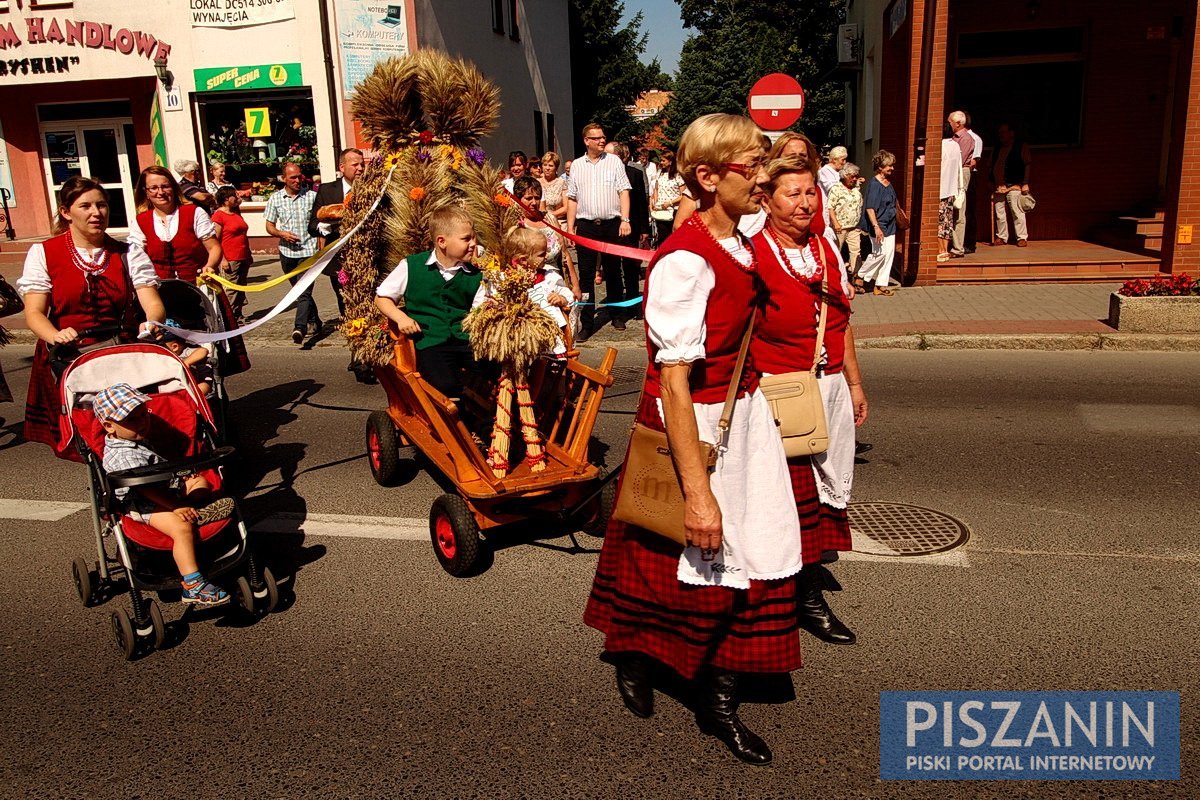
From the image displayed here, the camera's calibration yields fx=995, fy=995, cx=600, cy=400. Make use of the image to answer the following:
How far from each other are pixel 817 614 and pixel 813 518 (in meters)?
0.44

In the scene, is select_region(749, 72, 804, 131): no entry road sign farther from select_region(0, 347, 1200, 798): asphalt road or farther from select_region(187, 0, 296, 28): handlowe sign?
select_region(187, 0, 296, 28): handlowe sign

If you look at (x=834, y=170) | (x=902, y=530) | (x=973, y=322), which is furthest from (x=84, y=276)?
(x=834, y=170)

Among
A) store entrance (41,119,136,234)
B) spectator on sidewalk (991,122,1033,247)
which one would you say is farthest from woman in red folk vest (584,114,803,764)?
store entrance (41,119,136,234)

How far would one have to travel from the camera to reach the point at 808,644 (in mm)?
4066

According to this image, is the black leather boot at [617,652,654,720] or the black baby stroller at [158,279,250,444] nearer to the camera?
the black leather boot at [617,652,654,720]

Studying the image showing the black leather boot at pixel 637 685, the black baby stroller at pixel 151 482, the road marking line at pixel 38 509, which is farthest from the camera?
the road marking line at pixel 38 509

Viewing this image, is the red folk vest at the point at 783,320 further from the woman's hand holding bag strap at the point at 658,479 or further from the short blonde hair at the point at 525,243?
the short blonde hair at the point at 525,243

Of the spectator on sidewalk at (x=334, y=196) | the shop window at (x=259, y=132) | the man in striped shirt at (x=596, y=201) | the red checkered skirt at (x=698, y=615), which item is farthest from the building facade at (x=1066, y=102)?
the red checkered skirt at (x=698, y=615)

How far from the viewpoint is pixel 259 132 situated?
19.0 metres

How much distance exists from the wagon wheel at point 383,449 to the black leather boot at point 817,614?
2.91 m

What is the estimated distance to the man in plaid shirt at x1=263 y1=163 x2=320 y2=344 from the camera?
11.5 meters

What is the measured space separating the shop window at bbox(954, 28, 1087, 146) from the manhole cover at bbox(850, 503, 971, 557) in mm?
13514

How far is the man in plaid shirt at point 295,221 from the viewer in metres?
11.5

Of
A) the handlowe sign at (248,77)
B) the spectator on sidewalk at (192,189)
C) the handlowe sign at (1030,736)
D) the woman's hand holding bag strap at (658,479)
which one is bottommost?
the handlowe sign at (1030,736)
